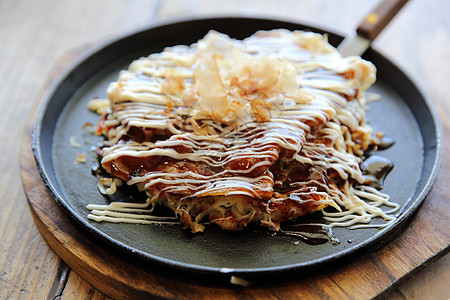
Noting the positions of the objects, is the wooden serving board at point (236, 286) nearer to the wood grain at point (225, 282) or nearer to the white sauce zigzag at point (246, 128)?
the wood grain at point (225, 282)

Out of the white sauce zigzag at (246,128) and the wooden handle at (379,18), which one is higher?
the wooden handle at (379,18)

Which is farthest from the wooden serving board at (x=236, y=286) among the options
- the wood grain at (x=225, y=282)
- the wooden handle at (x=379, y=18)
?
the wooden handle at (x=379, y=18)

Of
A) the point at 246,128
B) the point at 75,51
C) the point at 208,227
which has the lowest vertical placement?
the point at 75,51

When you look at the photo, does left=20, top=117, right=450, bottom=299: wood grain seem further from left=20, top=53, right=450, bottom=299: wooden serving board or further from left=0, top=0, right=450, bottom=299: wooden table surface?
left=0, top=0, right=450, bottom=299: wooden table surface

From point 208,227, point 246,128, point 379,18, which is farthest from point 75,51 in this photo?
point 379,18

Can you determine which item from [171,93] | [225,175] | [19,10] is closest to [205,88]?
[171,93]

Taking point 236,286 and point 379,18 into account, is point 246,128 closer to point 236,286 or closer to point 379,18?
Result: point 236,286
